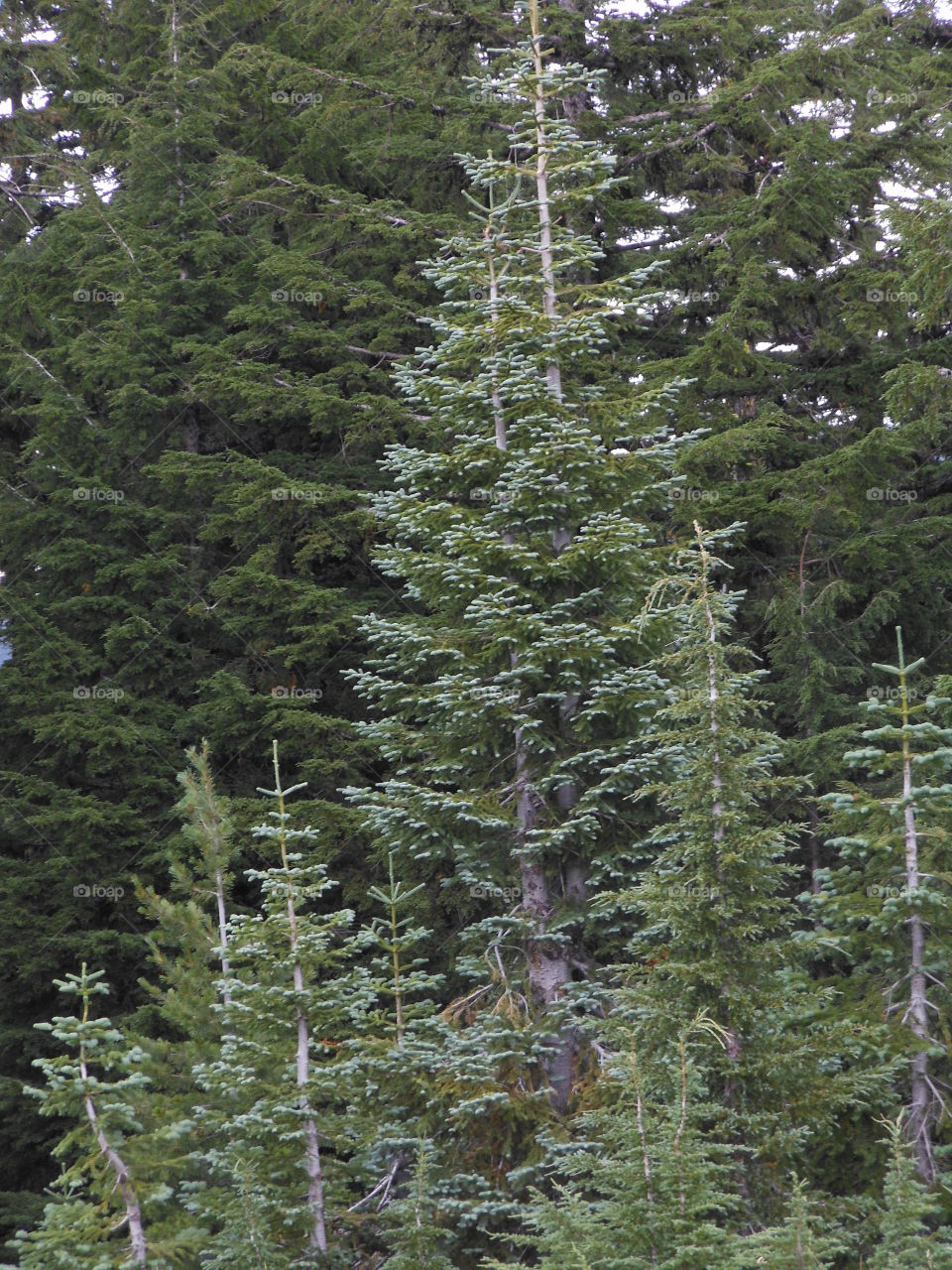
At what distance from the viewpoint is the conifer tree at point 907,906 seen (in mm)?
5695

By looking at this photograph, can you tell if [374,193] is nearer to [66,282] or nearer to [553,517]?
[66,282]

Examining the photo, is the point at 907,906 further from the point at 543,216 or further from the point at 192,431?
the point at 192,431

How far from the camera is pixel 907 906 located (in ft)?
18.8

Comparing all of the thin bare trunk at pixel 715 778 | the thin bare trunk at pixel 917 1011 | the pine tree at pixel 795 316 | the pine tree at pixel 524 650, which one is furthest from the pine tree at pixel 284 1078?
the pine tree at pixel 795 316

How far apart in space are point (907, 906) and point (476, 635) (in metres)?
3.30

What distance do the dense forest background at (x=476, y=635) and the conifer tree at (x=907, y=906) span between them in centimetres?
4

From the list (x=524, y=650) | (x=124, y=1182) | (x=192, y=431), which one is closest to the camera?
(x=124, y=1182)

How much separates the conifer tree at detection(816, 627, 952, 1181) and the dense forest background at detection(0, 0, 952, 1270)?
0.12 ft

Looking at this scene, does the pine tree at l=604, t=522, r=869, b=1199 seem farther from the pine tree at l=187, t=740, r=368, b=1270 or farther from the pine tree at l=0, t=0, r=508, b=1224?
the pine tree at l=0, t=0, r=508, b=1224

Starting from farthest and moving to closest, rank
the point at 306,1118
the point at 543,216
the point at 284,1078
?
the point at 543,216 → the point at 284,1078 → the point at 306,1118

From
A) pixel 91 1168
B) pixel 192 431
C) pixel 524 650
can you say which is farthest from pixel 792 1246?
pixel 192 431

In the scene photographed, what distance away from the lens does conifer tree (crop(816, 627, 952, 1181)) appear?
5.70 meters

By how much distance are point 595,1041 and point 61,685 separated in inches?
318

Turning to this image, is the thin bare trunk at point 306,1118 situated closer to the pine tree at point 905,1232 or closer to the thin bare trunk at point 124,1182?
the thin bare trunk at point 124,1182
